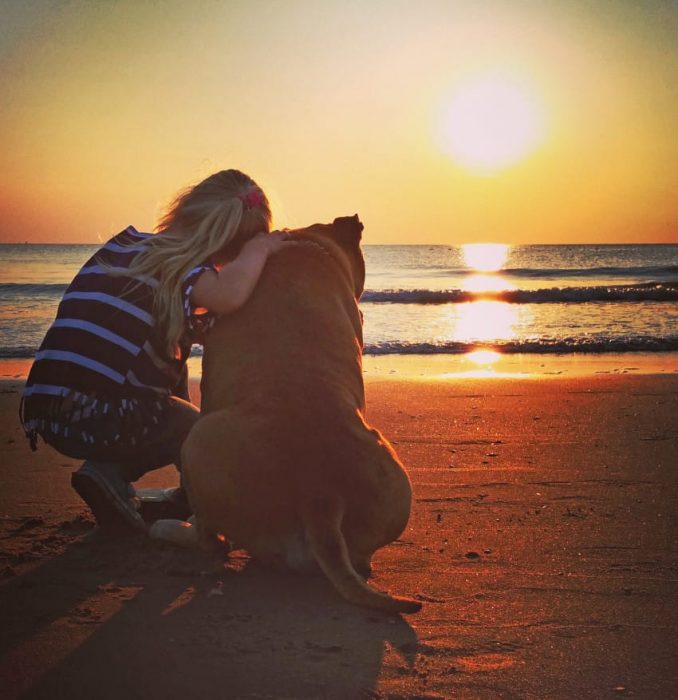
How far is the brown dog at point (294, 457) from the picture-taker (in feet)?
10.0

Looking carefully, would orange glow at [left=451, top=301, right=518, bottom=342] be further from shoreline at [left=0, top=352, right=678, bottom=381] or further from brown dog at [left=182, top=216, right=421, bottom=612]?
brown dog at [left=182, top=216, right=421, bottom=612]

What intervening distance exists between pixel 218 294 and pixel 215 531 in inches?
36.7

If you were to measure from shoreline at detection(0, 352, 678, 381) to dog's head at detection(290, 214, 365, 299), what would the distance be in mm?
4696

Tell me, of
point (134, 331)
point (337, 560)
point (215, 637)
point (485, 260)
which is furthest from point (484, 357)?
point (485, 260)

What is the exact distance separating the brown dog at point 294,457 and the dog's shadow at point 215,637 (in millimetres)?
135

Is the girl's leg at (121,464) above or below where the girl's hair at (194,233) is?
below

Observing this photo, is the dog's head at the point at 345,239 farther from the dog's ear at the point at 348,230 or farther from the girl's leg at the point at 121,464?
the girl's leg at the point at 121,464

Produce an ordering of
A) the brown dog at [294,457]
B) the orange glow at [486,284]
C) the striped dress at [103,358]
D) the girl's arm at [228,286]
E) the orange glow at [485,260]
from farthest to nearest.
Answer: the orange glow at [485,260] → the orange glow at [486,284] → the striped dress at [103,358] → the girl's arm at [228,286] → the brown dog at [294,457]

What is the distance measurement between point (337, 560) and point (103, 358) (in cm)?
137

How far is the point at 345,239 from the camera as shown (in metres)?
4.22

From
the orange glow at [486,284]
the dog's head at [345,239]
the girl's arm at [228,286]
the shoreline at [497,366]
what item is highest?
the dog's head at [345,239]

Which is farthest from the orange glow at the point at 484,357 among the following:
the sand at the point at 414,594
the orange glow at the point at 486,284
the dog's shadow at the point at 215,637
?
the orange glow at the point at 486,284

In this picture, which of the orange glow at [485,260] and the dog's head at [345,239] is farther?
the orange glow at [485,260]

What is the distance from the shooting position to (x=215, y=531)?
10.8ft
